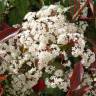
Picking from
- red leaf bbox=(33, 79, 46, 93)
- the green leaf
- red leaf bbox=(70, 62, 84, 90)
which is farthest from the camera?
the green leaf

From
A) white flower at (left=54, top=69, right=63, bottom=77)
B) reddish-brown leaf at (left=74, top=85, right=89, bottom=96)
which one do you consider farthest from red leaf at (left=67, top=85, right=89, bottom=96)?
white flower at (left=54, top=69, right=63, bottom=77)

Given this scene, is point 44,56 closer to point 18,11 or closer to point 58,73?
point 58,73

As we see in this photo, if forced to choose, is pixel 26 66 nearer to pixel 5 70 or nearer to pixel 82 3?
pixel 5 70

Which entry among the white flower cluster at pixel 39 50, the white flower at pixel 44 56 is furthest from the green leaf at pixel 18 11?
the white flower at pixel 44 56

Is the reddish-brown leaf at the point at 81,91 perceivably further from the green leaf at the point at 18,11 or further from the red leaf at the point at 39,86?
the green leaf at the point at 18,11

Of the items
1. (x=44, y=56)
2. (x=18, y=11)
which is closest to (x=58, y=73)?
(x=44, y=56)

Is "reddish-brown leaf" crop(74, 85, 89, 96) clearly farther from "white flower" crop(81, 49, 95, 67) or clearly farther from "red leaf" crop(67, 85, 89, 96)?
"white flower" crop(81, 49, 95, 67)
